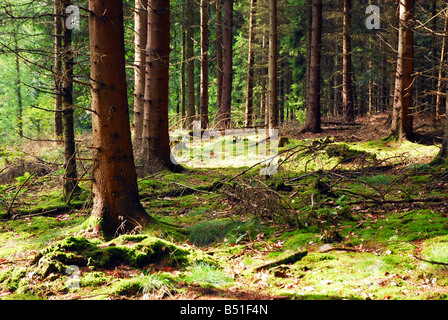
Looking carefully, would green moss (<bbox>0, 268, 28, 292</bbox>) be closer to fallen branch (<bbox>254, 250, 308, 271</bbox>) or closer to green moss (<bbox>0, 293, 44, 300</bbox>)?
green moss (<bbox>0, 293, 44, 300</bbox>)

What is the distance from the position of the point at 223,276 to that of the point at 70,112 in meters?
4.79

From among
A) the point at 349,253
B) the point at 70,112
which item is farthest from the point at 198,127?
the point at 349,253

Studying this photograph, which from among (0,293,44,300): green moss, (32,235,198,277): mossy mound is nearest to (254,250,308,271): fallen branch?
(32,235,198,277): mossy mound

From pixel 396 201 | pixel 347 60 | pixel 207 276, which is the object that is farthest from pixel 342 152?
pixel 347 60

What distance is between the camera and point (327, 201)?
5.96 m

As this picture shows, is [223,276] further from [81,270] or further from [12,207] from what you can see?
[12,207]

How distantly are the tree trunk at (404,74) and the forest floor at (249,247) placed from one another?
362 cm

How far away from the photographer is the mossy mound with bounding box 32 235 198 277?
145 inches

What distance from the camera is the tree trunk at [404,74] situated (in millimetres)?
10180

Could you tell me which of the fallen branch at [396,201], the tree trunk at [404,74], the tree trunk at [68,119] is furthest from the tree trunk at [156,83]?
the tree trunk at [404,74]

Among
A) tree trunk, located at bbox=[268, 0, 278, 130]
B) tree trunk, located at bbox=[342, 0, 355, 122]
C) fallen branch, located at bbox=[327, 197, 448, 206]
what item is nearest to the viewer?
fallen branch, located at bbox=[327, 197, 448, 206]

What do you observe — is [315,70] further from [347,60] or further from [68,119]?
[68,119]

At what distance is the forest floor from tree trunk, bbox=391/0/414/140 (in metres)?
3.62

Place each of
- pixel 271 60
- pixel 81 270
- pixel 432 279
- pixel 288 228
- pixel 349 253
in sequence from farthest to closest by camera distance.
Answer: pixel 271 60 < pixel 288 228 < pixel 349 253 < pixel 81 270 < pixel 432 279
